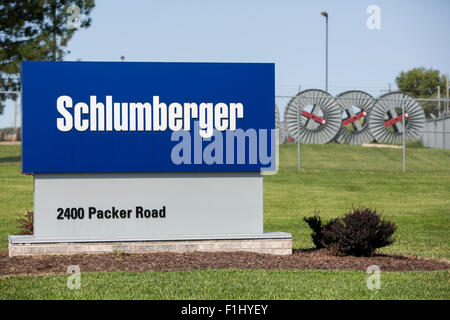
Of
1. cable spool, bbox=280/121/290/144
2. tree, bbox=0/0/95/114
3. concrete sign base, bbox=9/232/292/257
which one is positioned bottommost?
concrete sign base, bbox=9/232/292/257

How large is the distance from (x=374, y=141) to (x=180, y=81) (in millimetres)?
31174

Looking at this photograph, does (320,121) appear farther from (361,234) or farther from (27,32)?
(361,234)

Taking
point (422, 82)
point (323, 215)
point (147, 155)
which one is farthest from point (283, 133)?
point (422, 82)

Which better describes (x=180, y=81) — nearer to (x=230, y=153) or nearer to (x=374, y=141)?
(x=230, y=153)

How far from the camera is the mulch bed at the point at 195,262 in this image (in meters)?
10.4

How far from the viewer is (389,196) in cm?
2377

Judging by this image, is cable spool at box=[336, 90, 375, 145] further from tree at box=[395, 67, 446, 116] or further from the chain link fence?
tree at box=[395, 67, 446, 116]

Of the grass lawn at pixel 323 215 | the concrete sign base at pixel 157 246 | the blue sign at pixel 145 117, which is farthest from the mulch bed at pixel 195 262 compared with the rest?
the blue sign at pixel 145 117

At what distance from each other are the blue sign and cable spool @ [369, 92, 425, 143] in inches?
1026

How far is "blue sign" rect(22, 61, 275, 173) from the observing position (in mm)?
11422

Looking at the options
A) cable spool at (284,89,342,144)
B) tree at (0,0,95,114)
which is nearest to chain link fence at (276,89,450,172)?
cable spool at (284,89,342,144)

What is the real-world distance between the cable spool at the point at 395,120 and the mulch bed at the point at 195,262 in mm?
25980

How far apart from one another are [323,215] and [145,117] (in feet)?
34.6

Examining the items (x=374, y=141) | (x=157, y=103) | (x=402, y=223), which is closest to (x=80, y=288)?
(x=157, y=103)
